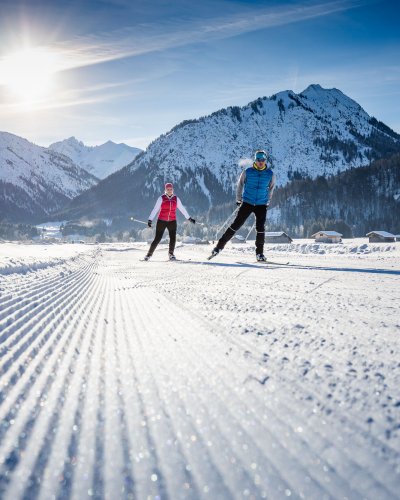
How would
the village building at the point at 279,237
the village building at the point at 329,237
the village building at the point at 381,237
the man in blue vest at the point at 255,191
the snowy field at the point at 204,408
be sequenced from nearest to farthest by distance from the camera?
the snowy field at the point at 204,408, the man in blue vest at the point at 255,191, the village building at the point at 381,237, the village building at the point at 329,237, the village building at the point at 279,237

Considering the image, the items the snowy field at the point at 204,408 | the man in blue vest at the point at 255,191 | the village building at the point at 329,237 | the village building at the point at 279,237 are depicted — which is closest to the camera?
the snowy field at the point at 204,408

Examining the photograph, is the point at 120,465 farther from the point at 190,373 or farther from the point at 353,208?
the point at 353,208

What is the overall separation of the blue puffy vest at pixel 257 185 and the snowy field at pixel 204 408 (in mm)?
5567

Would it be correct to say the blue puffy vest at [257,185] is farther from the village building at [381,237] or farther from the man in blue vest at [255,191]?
the village building at [381,237]

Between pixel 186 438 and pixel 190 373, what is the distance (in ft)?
1.59

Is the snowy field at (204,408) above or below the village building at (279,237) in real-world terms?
below

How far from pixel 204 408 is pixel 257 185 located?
23.2 ft

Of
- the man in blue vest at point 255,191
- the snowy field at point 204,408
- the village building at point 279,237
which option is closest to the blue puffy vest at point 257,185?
the man in blue vest at point 255,191

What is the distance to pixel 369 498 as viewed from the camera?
84cm

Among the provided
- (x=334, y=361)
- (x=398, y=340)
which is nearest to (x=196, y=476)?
(x=334, y=361)

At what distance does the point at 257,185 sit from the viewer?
26.0 feet

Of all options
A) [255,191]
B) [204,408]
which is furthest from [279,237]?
[204,408]

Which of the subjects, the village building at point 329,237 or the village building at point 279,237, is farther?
the village building at point 279,237

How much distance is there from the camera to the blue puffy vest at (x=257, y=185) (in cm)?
791
